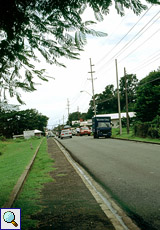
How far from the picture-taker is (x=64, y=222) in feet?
16.0

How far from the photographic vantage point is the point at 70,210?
5617mm

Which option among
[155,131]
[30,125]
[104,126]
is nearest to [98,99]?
[30,125]

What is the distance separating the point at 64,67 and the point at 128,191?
371cm

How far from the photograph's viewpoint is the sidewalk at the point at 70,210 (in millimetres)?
4719

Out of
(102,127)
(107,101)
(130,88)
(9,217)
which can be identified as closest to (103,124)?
(102,127)

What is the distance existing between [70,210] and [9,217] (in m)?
1.62

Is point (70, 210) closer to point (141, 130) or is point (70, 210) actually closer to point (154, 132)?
point (154, 132)

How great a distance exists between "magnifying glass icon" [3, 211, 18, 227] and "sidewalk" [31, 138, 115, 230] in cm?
57

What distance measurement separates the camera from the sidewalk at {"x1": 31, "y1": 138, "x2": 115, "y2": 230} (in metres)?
4.72

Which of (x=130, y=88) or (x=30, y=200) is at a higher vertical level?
(x=130, y=88)

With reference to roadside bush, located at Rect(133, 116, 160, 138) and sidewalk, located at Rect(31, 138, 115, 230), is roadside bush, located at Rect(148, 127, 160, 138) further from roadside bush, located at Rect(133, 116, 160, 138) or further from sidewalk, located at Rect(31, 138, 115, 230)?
sidewalk, located at Rect(31, 138, 115, 230)

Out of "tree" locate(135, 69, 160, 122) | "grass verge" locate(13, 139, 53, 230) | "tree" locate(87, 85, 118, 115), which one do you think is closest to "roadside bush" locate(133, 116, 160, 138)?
"tree" locate(135, 69, 160, 122)

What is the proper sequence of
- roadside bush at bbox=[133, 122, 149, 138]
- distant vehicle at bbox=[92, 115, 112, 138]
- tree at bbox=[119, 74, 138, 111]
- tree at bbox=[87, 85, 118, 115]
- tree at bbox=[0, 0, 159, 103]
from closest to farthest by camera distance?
tree at bbox=[0, 0, 159, 103]
roadside bush at bbox=[133, 122, 149, 138]
distant vehicle at bbox=[92, 115, 112, 138]
tree at bbox=[119, 74, 138, 111]
tree at bbox=[87, 85, 118, 115]

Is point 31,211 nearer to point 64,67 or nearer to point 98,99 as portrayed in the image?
point 64,67
